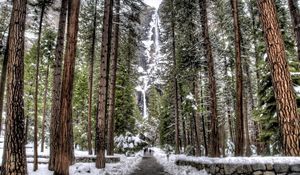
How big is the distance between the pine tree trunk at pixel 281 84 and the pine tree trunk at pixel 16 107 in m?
6.26

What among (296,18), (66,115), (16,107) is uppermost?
(296,18)

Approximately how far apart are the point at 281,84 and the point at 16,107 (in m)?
6.47

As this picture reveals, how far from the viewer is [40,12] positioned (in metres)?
17.2

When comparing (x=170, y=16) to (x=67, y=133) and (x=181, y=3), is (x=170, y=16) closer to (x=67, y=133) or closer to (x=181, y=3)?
(x=181, y=3)

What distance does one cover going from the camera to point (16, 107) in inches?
287

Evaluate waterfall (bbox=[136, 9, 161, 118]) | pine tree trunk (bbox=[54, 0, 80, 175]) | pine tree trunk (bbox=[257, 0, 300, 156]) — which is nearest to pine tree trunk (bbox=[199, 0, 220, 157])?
pine tree trunk (bbox=[257, 0, 300, 156])

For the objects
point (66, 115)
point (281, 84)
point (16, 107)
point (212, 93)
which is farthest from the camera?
point (212, 93)

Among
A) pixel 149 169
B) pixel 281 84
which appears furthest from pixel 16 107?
pixel 149 169

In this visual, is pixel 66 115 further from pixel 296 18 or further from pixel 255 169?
pixel 296 18

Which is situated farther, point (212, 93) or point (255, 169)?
point (212, 93)

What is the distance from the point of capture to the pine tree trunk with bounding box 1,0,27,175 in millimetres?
7055

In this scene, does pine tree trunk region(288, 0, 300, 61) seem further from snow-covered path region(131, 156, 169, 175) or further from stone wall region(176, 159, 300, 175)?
snow-covered path region(131, 156, 169, 175)

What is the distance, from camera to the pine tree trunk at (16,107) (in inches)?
Result: 278

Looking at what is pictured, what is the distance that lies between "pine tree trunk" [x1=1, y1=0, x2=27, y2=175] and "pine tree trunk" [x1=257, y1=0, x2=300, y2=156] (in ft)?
20.5
